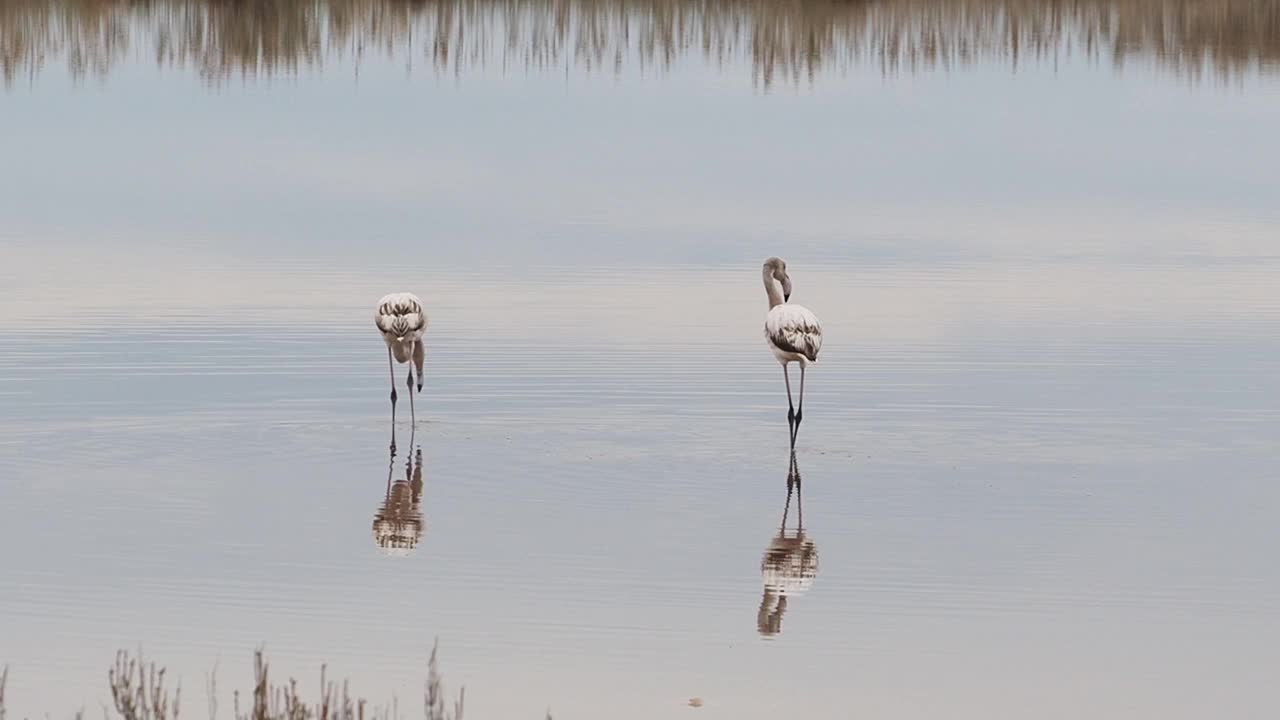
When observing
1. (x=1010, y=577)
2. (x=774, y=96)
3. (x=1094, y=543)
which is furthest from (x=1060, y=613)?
(x=774, y=96)

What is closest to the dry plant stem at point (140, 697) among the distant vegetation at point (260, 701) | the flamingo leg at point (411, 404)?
the distant vegetation at point (260, 701)

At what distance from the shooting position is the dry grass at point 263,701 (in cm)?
750

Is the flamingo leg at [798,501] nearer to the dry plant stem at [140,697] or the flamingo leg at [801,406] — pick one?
the flamingo leg at [801,406]

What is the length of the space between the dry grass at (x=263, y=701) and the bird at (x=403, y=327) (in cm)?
700

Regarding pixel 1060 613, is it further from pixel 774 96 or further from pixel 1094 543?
pixel 774 96

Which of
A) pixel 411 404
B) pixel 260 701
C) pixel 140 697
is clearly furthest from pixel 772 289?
pixel 260 701

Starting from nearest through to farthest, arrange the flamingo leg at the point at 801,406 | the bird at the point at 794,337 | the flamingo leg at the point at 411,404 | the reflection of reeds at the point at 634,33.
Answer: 1. the flamingo leg at the point at 801,406
2. the bird at the point at 794,337
3. the flamingo leg at the point at 411,404
4. the reflection of reeds at the point at 634,33

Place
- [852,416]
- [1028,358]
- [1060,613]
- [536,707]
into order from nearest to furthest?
[536,707] → [1060,613] → [852,416] → [1028,358]

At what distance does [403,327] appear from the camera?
1638cm

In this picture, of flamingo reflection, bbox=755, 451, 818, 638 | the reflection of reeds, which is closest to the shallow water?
flamingo reflection, bbox=755, 451, 818, 638

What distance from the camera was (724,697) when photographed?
9.00 meters

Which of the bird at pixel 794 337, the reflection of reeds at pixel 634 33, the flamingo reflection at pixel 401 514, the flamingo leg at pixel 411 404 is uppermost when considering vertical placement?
the reflection of reeds at pixel 634 33

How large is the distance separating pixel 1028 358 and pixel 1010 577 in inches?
230

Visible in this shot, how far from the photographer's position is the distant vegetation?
750 cm
